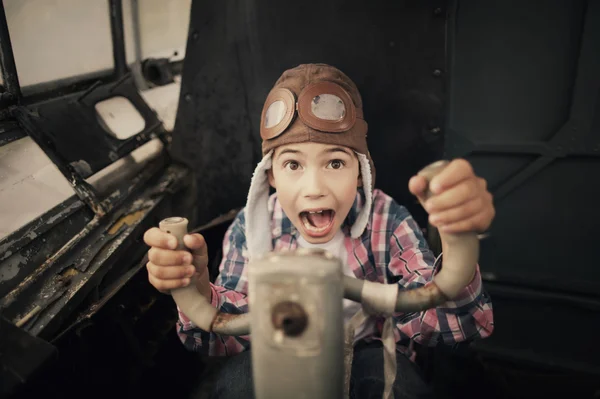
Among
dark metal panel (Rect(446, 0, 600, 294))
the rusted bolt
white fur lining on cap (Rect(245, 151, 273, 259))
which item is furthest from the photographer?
dark metal panel (Rect(446, 0, 600, 294))

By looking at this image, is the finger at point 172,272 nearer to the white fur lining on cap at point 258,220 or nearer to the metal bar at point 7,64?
the white fur lining on cap at point 258,220

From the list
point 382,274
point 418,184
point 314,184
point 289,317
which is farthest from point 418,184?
point 382,274

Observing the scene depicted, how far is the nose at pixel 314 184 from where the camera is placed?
945mm

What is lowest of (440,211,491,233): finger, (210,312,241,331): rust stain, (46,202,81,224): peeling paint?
(46,202,81,224): peeling paint

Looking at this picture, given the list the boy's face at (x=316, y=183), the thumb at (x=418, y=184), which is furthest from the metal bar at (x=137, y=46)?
the thumb at (x=418, y=184)

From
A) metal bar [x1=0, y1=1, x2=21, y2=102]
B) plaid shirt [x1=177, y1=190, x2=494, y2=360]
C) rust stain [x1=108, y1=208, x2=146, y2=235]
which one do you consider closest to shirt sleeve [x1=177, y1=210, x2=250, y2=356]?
plaid shirt [x1=177, y1=190, x2=494, y2=360]

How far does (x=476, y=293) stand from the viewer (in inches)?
34.2

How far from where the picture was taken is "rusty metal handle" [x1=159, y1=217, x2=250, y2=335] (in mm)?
704

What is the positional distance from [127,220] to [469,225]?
122 centimetres

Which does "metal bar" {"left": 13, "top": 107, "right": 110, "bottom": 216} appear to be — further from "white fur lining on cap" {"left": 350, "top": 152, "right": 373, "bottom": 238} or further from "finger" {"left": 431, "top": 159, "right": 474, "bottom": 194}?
"finger" {"left": 431, "top": 159, "right": 474, "bottom": 194}

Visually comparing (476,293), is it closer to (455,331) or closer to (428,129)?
(455,331)

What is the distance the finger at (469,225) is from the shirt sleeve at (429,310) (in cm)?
20

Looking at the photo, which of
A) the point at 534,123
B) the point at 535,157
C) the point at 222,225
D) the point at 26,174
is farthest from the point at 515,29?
the point at 26,174

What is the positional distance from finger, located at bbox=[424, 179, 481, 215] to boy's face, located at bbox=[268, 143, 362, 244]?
36 centimetres
